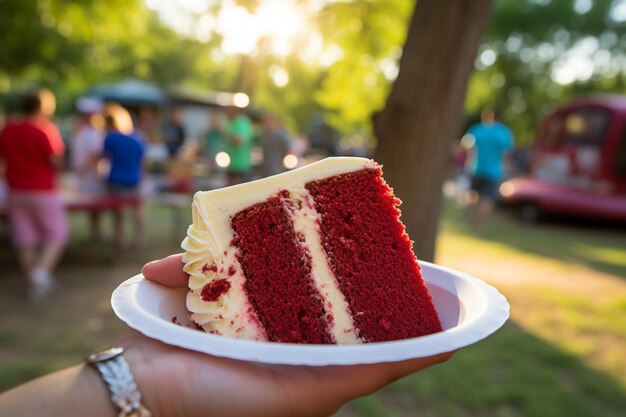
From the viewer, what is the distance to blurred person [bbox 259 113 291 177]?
35.7ft

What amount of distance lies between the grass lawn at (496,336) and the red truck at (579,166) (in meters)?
4.57

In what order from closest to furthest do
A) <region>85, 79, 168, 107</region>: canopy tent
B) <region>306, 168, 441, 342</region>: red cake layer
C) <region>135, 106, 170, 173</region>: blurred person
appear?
1. <region>306, 168, 441, 342</region>: red cake layer
2. <region>135, 106, 170, 173</region>: blurred person
3. <region>85, 79, 168, 107</region>: canopy tent

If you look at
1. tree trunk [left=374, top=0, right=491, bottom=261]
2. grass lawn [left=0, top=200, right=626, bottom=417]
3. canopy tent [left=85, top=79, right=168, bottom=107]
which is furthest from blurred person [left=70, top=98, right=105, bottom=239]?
canopy tent [left=85, top=79, right=168, bottom=107]

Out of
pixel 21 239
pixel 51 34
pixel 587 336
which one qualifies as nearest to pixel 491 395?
pixel 587 336

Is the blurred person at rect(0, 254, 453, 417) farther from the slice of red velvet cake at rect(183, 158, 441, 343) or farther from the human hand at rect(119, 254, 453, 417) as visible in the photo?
the slice of red velvet cake at rect(183, 158, 441, 343)

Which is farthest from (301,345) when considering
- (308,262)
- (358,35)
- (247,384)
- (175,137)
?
(175,137)

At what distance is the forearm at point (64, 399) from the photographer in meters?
1.35

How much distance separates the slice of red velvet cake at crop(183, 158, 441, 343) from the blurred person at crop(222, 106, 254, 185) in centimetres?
867

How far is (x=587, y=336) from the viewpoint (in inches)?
214

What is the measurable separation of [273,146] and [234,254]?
9.29 meters

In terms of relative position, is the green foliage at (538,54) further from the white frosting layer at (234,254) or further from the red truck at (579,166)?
the white frosting layer at (234,254)

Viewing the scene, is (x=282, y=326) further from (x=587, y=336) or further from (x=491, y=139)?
(x=491, y=139)

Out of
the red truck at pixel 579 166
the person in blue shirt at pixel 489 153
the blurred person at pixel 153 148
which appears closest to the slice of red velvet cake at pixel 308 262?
the person in blue shirt at pixel 489 153

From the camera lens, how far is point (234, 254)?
1.75 meters
